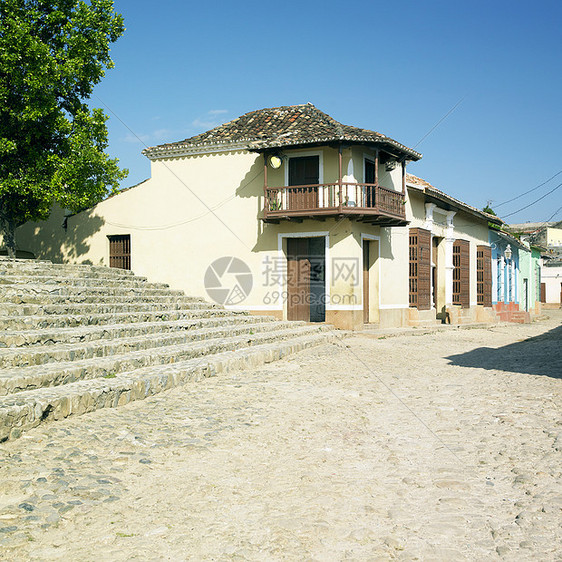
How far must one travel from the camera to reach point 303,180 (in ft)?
52.0

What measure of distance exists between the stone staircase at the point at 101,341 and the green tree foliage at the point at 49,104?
359cm

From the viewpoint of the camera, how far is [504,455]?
4.13 metres

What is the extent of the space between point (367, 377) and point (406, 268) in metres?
11.1

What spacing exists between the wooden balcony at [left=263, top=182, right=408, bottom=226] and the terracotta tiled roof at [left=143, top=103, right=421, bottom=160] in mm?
1210

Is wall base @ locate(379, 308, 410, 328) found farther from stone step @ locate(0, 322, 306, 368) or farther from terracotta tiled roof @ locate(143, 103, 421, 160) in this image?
stone step @ locate(0, 322, 306, 368)

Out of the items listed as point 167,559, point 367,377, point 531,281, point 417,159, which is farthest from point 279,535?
point 531,281

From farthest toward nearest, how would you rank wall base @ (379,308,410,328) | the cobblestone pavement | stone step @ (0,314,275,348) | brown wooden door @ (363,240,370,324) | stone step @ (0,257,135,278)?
wall base @ (379,308,410,328) < brown wooden door @ (363,240,370,324) < stone step @ (0,257,135,278) < stone step @ (0,314,275,348) < the cobblestone pavement

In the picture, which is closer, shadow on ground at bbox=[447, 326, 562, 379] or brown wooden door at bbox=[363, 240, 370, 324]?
shadow on ground at bbox=[447, 326, 562, 379]

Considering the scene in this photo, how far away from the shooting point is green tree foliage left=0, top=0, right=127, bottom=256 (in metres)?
14.4

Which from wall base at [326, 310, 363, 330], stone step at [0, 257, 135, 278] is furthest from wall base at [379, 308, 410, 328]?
stone step at [0, 257, 135, 278]

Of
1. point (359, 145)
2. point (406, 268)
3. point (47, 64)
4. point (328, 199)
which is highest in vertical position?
point (47, 64)

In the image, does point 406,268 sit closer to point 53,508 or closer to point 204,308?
point 204,308

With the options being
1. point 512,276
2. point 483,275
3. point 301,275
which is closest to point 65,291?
point 301,275

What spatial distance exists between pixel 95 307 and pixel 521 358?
7.49 meters
